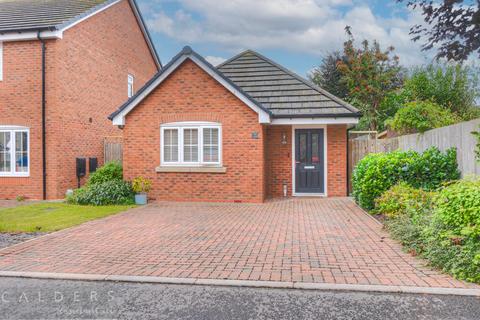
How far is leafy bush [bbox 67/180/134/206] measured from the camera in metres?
11.9

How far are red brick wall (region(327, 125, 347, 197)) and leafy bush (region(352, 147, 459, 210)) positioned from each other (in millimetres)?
3263

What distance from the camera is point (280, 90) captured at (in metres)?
14.0

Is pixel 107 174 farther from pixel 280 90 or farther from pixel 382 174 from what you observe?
pixel 382 174

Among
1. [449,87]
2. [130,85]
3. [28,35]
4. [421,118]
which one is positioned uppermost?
[28,35]

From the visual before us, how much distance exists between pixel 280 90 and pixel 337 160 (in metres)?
3.40

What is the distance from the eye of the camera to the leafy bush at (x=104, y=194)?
11.9 meters

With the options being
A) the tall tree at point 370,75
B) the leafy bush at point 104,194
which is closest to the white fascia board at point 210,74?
the leafy bush at point 104,194

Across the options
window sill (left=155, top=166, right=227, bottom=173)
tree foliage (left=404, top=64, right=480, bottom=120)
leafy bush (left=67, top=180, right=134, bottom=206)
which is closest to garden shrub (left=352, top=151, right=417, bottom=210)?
window sill (left=155, top=166, right=227, bottom=173)

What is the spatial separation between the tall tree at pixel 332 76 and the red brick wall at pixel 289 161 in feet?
50.0

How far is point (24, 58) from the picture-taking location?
44.0 feet

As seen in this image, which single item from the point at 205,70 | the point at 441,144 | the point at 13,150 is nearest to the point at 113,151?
the point at 13,150

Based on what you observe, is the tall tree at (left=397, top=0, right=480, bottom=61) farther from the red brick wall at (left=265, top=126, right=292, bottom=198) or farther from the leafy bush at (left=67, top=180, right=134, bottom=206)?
the leafy bush at (left=67, top=180, right=134, bottom=206)

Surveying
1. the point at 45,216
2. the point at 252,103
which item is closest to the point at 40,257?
the point at 45,216

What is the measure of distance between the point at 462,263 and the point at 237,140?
8.20 m
